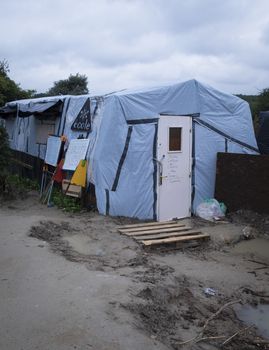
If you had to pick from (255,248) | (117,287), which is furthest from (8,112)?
(117,287)

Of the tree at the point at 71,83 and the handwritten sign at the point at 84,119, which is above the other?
the tree at the point at 71,83

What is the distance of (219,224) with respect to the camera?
9.92 metres

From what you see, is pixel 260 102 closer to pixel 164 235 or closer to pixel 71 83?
pixel 71 83

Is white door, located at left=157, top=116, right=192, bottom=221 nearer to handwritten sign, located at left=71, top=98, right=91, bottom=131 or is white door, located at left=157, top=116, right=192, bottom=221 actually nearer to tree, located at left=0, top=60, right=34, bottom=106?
handwritten sign, located at left=71, top=98, right=91, bottom=131

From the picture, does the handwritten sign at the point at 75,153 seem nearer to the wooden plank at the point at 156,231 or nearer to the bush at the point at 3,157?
the bush at the point at 3,157

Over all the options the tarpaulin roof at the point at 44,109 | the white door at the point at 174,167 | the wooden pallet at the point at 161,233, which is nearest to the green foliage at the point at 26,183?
the tarpaulin roof at the point at 44,109

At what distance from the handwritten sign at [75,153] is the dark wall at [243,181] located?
3.31 meters

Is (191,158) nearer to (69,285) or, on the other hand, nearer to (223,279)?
(223,279)

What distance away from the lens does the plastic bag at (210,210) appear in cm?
1038

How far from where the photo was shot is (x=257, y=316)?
546cm

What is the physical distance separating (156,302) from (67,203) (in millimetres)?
5691

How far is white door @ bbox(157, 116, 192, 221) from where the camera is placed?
9.94m

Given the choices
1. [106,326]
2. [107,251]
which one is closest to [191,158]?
[107,251]

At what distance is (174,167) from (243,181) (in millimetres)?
1690
